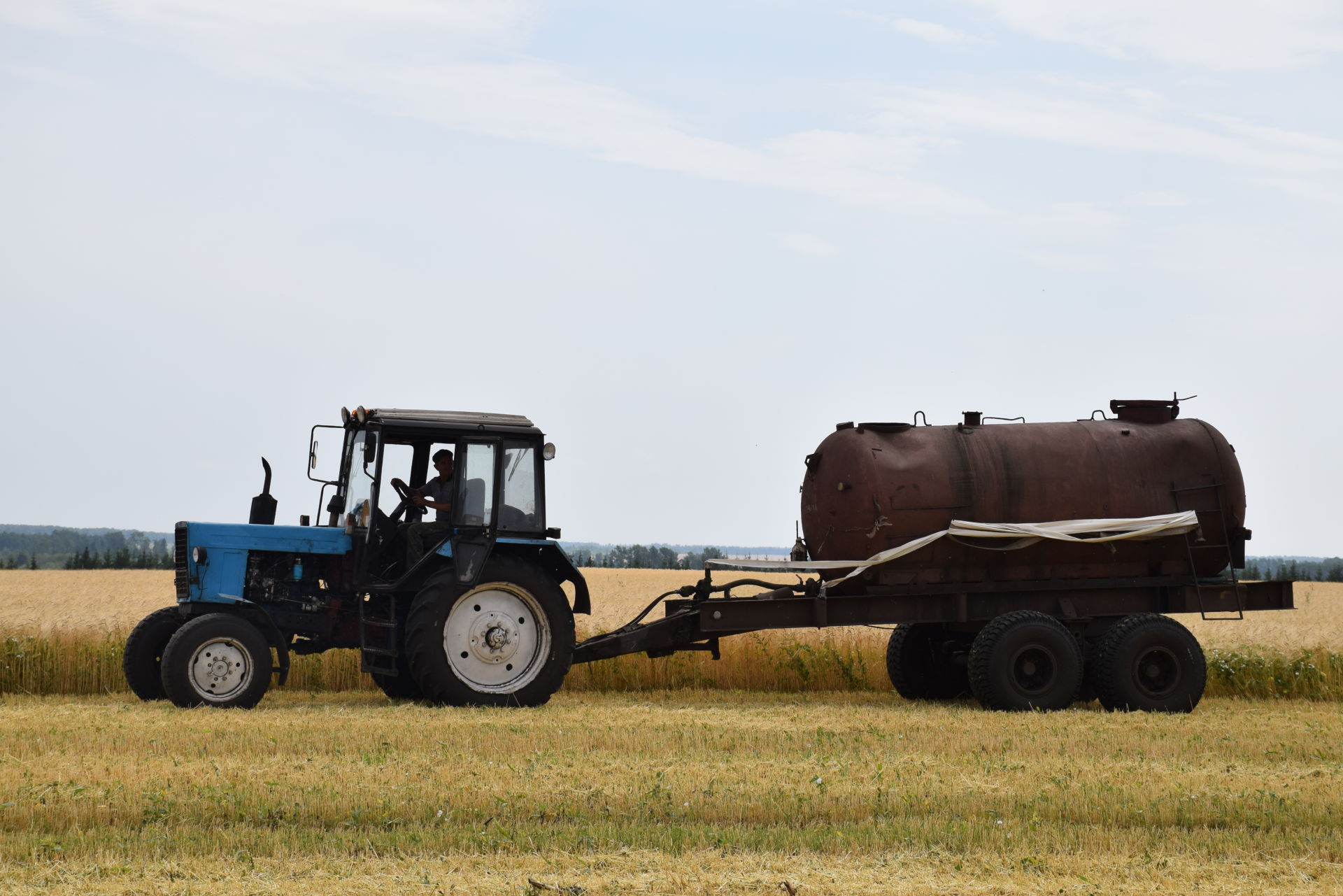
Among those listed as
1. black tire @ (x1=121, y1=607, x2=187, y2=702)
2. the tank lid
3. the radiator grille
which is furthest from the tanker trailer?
black tire @ (x1=121, y1=607, x2=187, y2=702)

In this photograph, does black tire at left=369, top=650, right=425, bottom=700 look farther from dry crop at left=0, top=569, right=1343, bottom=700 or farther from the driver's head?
the driver's head

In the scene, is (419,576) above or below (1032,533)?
below

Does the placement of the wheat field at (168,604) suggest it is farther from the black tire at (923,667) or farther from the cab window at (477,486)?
the cab window at (477,486)

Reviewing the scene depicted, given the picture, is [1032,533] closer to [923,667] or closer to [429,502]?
[923,667]

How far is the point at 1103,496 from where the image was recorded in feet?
46.1

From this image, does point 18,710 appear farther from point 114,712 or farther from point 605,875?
point 605,875

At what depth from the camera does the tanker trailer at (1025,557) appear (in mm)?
13430

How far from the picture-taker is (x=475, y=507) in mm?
12867

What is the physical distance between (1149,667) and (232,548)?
338 inches

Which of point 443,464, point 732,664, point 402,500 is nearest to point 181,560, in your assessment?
point 402,500

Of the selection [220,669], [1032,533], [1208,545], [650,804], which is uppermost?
[1032,533]

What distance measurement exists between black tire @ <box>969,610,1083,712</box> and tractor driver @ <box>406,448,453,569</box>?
501 centimetres

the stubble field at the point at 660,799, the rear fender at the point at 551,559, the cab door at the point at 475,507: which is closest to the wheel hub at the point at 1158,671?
the stubble field at the point at 660,799

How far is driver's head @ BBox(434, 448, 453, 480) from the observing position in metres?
12.9
